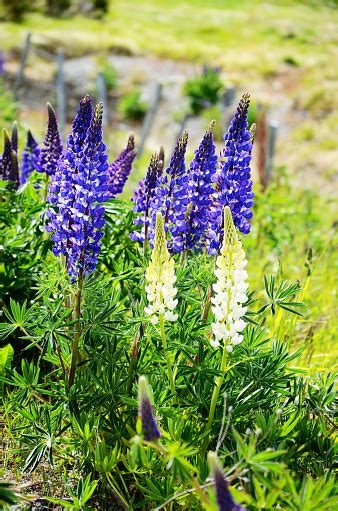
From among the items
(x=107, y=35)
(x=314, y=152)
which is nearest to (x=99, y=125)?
(x=314, y=152)

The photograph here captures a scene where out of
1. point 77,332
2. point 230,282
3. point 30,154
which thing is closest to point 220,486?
point 230,282

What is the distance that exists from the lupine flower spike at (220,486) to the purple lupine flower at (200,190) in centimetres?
118

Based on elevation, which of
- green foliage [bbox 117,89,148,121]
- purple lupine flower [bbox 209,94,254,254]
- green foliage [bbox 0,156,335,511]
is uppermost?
purple lupine flower [bbox 209,94,254,254]

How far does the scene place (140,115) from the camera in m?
15.0

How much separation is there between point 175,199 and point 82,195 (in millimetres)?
475

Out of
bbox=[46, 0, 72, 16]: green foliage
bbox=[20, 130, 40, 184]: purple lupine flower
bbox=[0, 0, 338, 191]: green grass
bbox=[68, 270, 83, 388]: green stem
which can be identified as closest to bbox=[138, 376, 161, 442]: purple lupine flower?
bbox=[68, 270, 83, 388]: green stem

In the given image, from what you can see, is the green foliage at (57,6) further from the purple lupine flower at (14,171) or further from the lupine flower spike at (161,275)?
the lupine flower spike at (161,275)

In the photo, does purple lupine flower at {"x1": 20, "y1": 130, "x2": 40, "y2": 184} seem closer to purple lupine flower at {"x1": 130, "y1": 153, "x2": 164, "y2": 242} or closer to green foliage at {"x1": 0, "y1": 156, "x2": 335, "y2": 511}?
purple lupine flower at {"x1": 130, "y1": 153, "x2": 164, "y2": 242}

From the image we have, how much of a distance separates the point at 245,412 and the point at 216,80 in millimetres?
13666

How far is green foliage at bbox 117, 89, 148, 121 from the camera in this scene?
14.7 metres

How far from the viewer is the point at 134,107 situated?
14727mm

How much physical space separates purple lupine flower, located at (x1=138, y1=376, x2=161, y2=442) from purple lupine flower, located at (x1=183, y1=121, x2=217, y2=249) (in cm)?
102

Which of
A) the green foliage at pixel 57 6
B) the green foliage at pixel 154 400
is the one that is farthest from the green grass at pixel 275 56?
the green foliage at pixel 154 400

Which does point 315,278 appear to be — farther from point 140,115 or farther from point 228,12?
point 228,12
